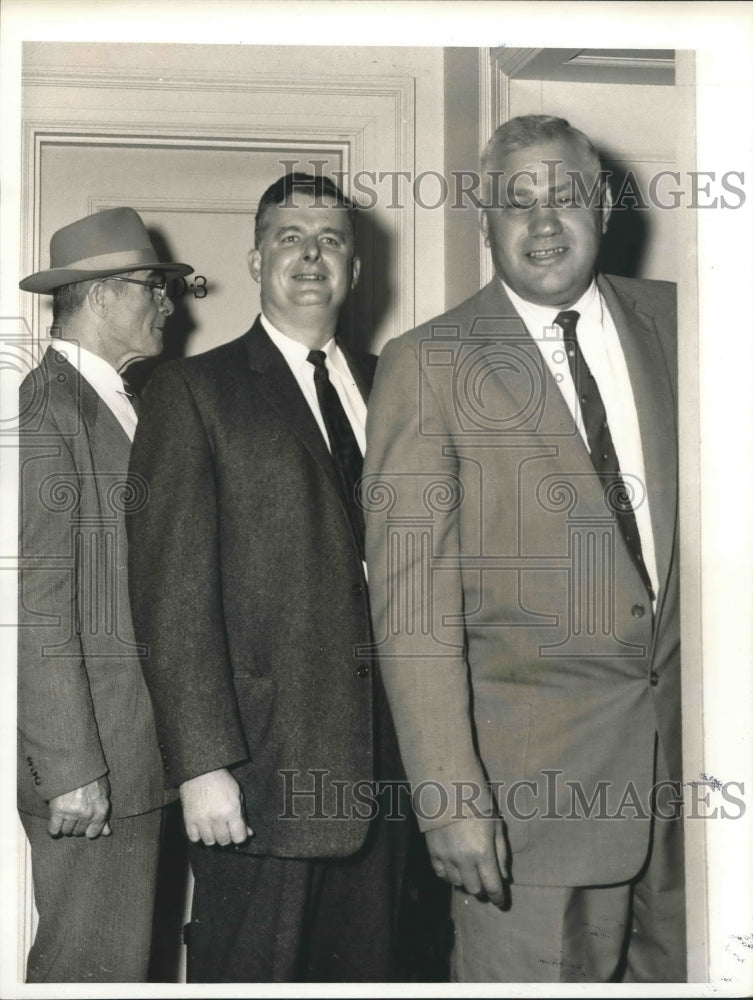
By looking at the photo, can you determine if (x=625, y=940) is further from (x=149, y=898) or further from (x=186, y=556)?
(x=186, y=556)

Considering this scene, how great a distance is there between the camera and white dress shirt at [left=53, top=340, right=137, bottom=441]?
172 centimetres

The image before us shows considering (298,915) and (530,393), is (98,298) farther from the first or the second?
(298,915)

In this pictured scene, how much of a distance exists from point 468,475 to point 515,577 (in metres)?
0.16

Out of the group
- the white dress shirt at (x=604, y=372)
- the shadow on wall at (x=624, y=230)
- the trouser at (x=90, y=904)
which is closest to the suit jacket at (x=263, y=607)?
the trouser at (x=90, y=904)

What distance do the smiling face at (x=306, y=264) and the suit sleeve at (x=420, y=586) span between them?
5.9 inches

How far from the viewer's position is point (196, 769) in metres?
1.56

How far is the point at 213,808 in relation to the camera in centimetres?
157

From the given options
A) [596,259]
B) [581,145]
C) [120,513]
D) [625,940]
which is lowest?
[625,940]

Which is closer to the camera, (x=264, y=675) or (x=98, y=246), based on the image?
(x=264, y=675)

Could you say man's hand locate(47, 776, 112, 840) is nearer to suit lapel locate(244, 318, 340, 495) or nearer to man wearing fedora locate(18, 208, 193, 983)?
man wearing fedora locate(18, 208, 193, 983)

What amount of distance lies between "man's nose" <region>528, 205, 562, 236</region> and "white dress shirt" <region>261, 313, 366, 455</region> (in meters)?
0.35

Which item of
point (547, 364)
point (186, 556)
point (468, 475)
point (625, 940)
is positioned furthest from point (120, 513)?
point (625, 940)

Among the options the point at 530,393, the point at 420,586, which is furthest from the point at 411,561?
the point at 530,393

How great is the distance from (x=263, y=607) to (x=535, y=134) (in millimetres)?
790
